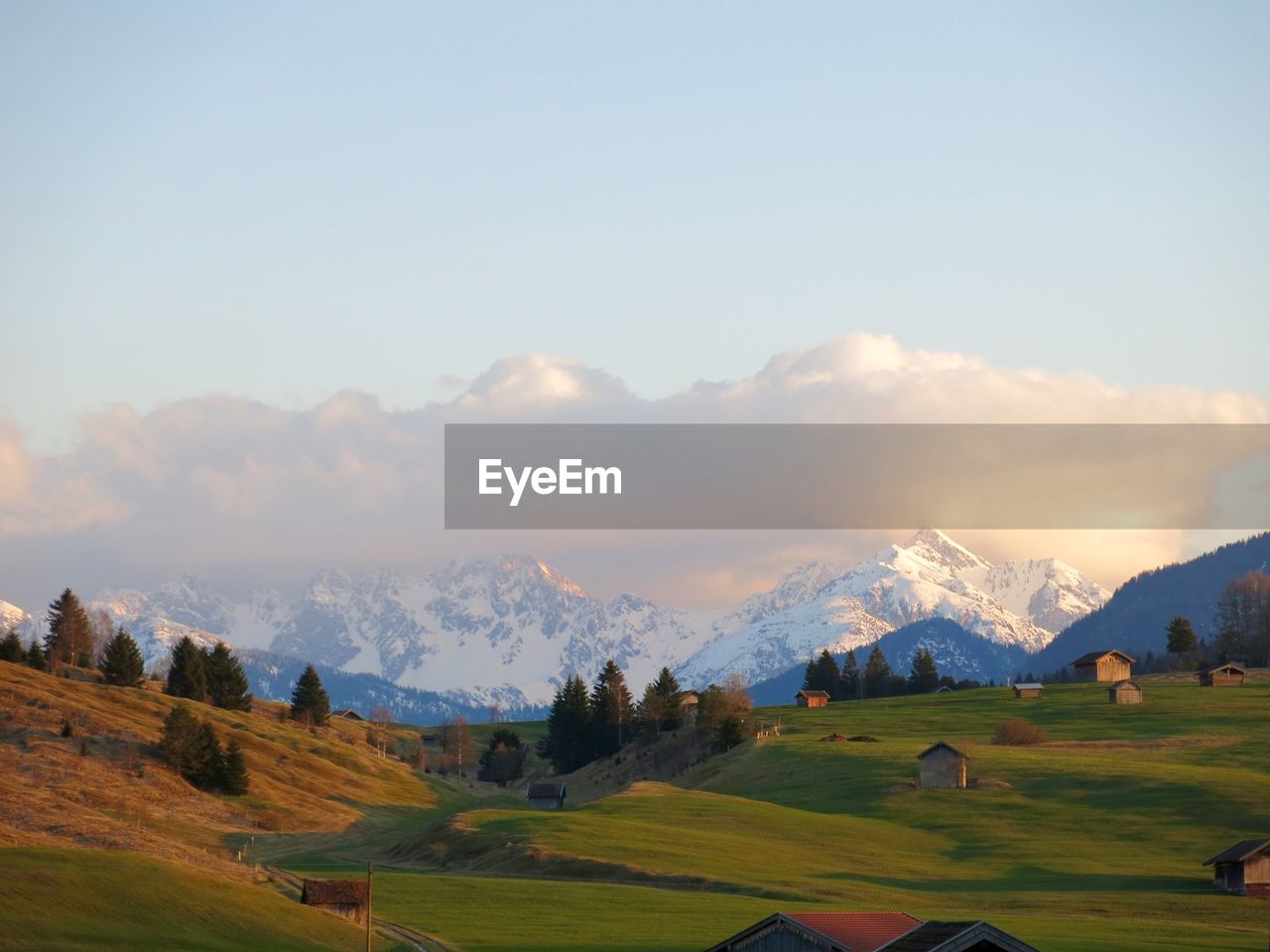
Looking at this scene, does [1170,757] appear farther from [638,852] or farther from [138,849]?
[138,849]

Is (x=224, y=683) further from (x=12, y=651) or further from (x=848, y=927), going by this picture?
(x=848, y=927)

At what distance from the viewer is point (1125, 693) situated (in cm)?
18312

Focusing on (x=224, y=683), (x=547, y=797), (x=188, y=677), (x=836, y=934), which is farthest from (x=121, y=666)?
(x=836, y=934)

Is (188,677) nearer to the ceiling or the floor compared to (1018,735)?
nearer to the ceiling

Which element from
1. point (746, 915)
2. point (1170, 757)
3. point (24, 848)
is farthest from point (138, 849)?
point (1170, 757)

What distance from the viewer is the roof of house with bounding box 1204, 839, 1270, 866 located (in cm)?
9931

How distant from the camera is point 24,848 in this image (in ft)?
295

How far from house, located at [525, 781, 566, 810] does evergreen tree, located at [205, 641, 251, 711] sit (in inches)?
1683

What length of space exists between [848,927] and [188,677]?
137999 millimetres

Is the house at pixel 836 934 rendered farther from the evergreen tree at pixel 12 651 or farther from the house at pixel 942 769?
the evergreen tree at pixel 12 651

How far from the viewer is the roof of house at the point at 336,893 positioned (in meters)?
88.8

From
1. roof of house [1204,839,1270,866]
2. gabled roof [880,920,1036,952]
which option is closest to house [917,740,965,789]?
roof of house [1204,839,1270,866]

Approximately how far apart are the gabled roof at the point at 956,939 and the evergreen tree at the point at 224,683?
475 ft

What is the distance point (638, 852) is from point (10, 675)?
7233 cm
